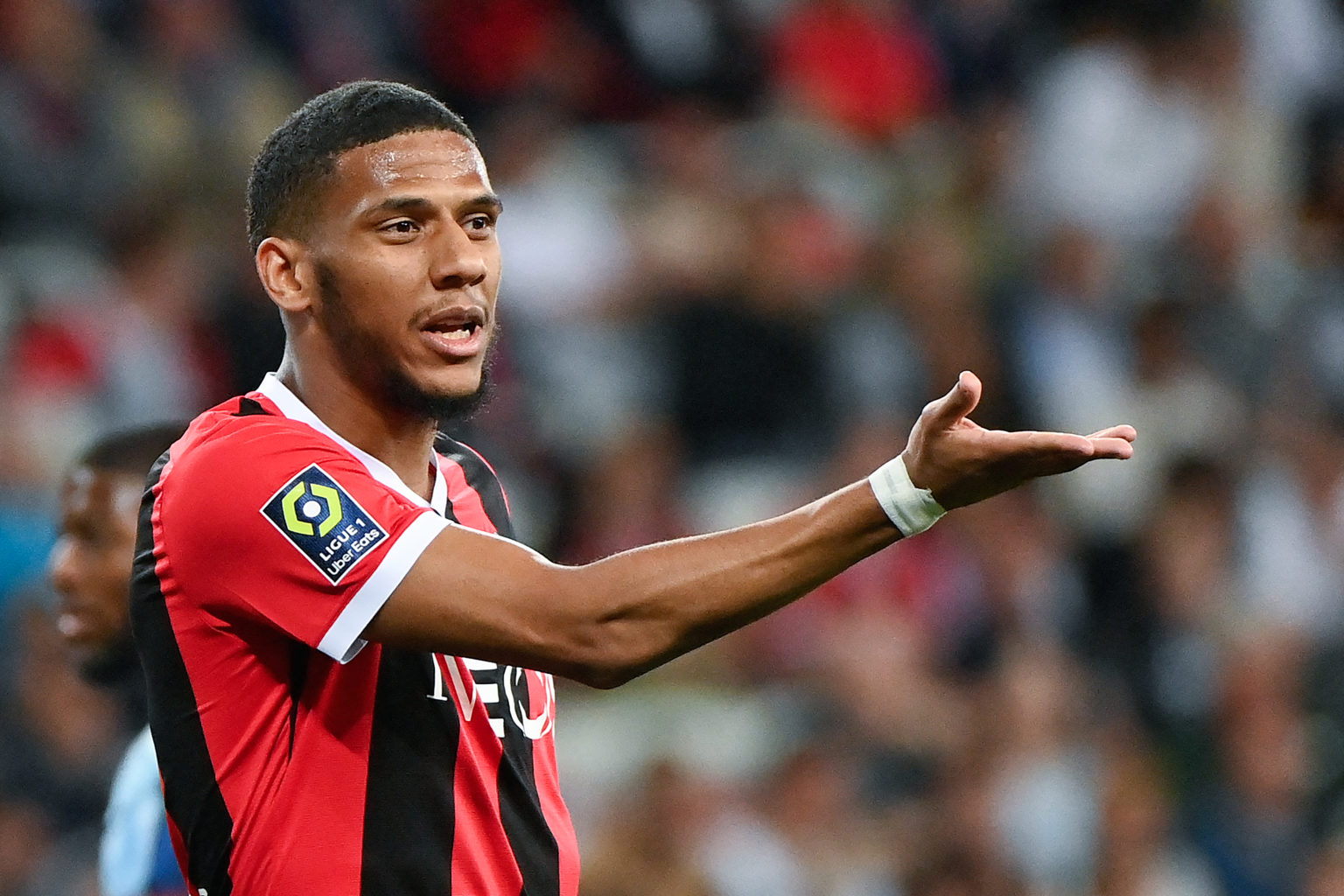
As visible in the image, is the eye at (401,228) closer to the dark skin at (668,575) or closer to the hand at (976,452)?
the dark skin at (668,575)

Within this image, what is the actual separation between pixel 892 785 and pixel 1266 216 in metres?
3.89

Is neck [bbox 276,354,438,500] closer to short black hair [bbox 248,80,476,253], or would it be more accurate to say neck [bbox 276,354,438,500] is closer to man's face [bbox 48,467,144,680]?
short black hair [bbox 248,80,476,253]

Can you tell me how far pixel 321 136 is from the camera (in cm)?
299

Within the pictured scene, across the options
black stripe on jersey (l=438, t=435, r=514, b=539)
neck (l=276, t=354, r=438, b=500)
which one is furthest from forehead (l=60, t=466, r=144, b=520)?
neck (l=276, t=354, r=438, b=500)

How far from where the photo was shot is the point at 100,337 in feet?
24.8

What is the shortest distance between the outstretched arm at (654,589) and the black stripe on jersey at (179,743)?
0.36 metres

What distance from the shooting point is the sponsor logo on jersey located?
8.73 feet

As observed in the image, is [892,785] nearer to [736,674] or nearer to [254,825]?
[736,674]

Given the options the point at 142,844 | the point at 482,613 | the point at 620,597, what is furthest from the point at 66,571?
the point at 620,597

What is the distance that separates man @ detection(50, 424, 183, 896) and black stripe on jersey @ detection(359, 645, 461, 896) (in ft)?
4.17

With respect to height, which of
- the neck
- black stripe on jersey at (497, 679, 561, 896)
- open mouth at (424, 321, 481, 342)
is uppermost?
open mouth at (424, 321, 481, 342)

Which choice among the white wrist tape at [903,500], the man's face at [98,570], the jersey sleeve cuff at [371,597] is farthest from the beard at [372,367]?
the man's face at [98,570]

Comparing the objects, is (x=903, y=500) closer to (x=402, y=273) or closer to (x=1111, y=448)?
(x=1111, y=448)

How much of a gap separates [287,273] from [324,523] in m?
0.52
